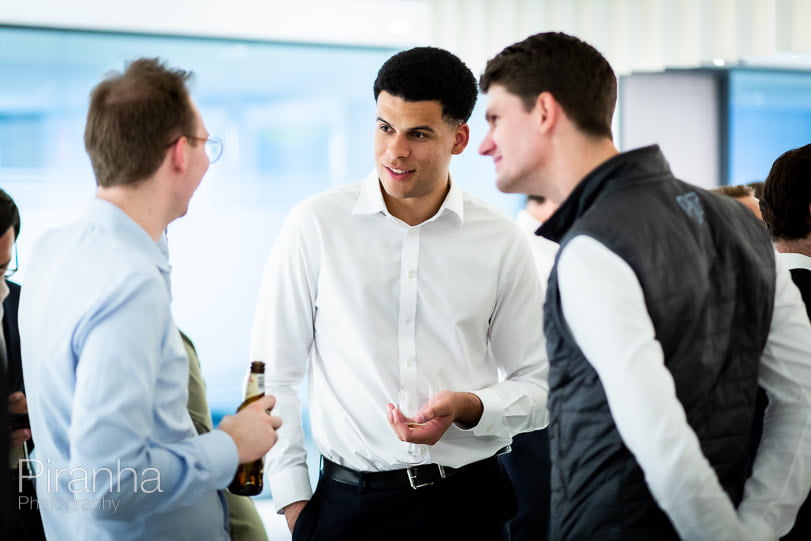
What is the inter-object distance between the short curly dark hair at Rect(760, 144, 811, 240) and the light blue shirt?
1432 mm

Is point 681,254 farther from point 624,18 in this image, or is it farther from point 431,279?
point 624,18

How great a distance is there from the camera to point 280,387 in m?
2.06

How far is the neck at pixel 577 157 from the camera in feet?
4.88

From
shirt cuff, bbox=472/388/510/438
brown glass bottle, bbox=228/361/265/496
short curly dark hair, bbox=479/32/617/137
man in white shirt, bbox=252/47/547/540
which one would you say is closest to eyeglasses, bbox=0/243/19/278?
man in white shirt, bbox=252/47/547/540

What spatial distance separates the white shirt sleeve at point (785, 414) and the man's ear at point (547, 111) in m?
0.51

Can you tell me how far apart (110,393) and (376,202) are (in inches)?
38.4

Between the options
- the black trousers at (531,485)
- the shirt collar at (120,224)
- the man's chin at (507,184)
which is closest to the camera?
the shirt collar at (120,224)

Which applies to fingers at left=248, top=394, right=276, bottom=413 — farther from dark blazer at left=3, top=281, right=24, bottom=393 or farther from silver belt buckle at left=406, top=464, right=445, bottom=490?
dark blazer at left=3, top=281, right=24, bottom=393

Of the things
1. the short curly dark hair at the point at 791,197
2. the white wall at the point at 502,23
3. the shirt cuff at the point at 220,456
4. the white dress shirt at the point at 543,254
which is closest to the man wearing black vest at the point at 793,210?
the short curly dark hair at the point at 791,197

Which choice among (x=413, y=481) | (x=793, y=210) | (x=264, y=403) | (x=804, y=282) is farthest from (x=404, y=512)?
(x=793, y=210)

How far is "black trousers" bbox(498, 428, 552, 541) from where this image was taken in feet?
10.2

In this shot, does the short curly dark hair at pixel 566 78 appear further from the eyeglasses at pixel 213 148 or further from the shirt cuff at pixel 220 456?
the shirt cuff at pixel 220 456

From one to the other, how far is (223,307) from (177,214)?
2733mm

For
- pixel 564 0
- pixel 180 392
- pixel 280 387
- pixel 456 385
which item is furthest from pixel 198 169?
pixel 564 0
